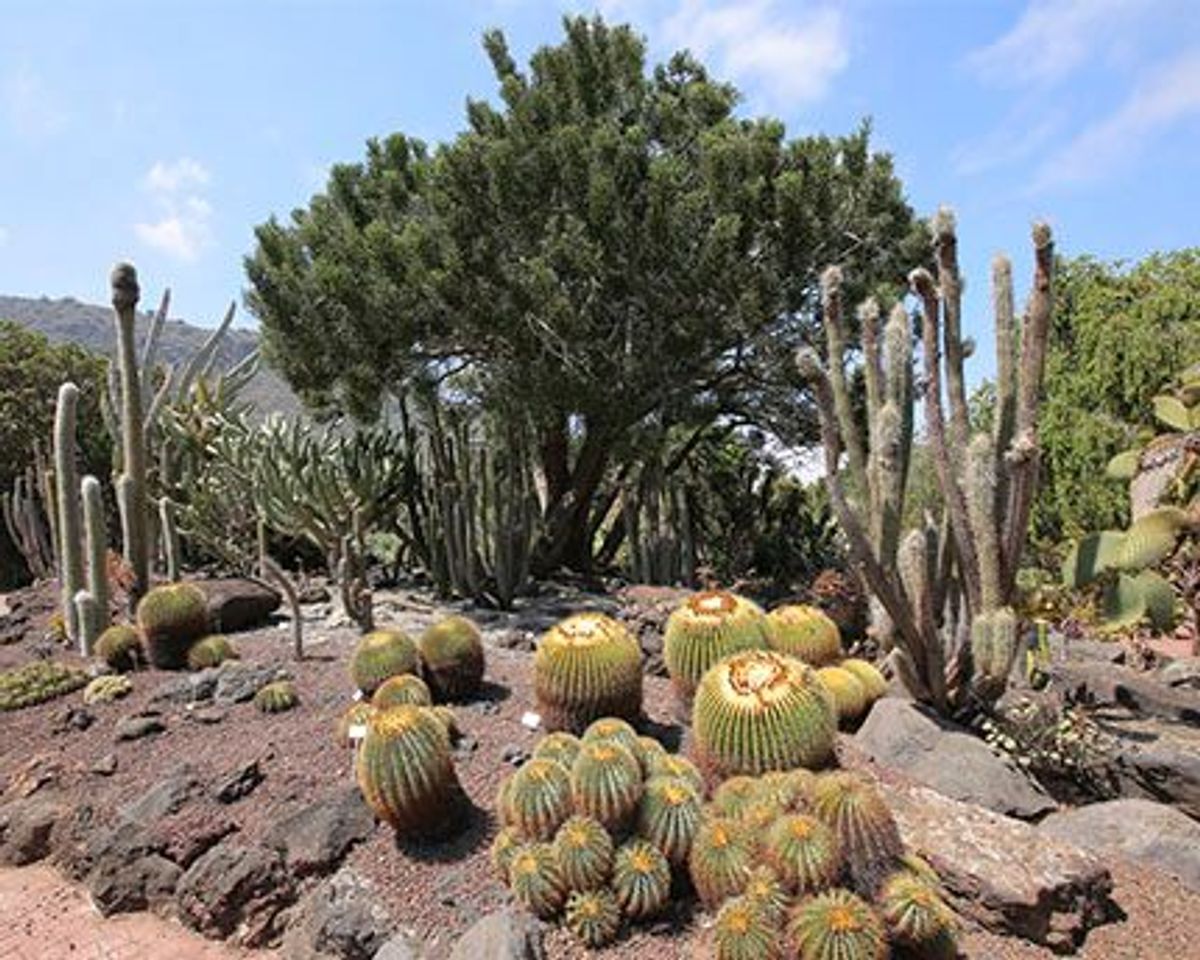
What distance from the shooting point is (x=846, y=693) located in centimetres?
521

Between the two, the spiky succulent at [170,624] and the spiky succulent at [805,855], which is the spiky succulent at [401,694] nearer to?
the spiky succulent at [805,855]

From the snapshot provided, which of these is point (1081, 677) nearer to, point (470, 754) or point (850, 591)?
point (850, 591)

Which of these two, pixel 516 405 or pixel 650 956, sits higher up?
pixel 516 405

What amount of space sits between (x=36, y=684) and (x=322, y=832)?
13.0 ft

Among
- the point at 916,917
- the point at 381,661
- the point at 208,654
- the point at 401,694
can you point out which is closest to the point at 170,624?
the point at 208,654

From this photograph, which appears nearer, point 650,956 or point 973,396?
point 650,956

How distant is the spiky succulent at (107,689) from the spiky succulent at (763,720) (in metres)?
4.66

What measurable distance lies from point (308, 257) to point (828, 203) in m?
5.86

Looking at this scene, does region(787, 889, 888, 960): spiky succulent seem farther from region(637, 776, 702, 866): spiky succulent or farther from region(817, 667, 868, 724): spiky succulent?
region(817, 667, 868, 724): spiky succulent

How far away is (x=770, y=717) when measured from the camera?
385 centimetres

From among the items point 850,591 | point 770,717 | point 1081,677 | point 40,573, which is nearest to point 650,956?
point 770,717

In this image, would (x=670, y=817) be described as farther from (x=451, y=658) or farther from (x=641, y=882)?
(x=451, y=658)

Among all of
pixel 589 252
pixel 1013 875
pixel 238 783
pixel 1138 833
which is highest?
pixel 589 252

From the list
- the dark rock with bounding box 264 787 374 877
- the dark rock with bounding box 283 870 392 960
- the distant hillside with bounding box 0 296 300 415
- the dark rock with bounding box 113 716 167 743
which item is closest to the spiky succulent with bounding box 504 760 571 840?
the dark rock with bounding box 283 870 392 960
